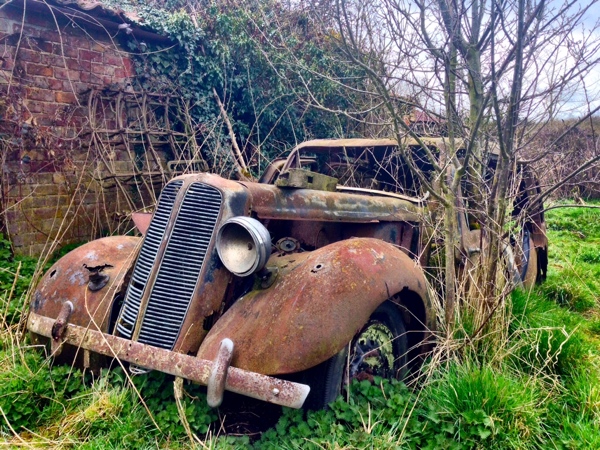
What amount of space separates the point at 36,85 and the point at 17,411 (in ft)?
12.4

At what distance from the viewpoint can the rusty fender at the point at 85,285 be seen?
2.75 meters

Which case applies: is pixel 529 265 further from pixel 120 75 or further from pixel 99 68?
pixel 99 68

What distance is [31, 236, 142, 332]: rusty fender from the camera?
2750mm

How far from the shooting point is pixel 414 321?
293cm

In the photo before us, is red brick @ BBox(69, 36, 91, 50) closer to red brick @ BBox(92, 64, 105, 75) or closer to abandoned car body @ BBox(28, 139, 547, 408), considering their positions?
red brick @ BBox(92, 64, 105, 75)

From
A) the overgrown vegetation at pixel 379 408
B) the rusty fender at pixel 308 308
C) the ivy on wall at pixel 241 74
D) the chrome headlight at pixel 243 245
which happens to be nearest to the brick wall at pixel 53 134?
the ivy on wall at pixel 241 74

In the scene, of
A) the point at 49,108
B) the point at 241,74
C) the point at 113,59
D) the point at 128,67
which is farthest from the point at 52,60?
the point at 241,74

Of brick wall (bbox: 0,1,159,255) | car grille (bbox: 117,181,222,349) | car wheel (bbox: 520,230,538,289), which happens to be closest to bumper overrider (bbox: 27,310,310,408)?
car grille (bbox: 117,181,222,349)

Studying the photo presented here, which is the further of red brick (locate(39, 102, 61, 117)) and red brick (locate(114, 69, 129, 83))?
red brick (locate(114, 69, 129, 83))

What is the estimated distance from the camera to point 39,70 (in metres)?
5.05

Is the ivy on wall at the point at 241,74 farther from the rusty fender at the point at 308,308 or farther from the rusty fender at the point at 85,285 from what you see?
the rusty fender at the point at 308,308

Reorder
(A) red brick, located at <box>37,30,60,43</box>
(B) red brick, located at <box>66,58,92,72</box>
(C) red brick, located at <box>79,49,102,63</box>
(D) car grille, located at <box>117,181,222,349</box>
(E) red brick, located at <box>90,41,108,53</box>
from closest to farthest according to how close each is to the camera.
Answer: (D) car grille, located at <box>117,181,222,349</box>
(A) red brick, located at <box>37,30,60,43</box>
(B) red brick, located at <box>66,58,92,72</box>
(C) red brick, located at <box>79,49,102,63</box>
(E) red brick, located at <box>90,41,108,53</box>

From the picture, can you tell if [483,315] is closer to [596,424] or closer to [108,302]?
[596,424]

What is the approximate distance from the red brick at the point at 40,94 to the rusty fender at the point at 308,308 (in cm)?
390
